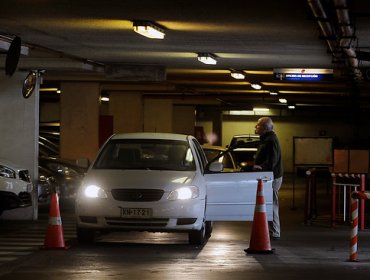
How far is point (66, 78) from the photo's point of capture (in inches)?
1161

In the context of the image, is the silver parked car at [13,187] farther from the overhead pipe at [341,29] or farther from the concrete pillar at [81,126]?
the concrete pillar at [81,126]

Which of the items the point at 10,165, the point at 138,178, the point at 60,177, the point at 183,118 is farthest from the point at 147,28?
the point at 183,118

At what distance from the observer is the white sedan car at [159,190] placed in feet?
46.5

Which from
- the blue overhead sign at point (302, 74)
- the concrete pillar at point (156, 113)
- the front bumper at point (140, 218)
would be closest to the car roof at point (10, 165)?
the front bumper at point (140, 218)

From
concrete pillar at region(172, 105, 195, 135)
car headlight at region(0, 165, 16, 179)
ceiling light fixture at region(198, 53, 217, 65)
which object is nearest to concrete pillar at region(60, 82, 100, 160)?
ceiling light fixture at region(198, 53, 217, 65)

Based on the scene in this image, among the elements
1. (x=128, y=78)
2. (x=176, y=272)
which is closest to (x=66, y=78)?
(x=128, y=78)

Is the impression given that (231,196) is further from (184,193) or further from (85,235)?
(85,235)

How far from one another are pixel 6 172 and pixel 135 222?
4.91 m

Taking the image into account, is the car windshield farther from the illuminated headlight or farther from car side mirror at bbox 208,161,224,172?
the illuminated headlight

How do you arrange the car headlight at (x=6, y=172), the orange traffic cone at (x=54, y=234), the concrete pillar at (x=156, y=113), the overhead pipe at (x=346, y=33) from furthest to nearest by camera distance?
1. the concrete pillar at (x=156, y=113)
2. the car headlight at (x=6, y=172)
3. the orange traffic cone at (x=54, y=234)
4. the overhead pipe at (x=346, y=33)

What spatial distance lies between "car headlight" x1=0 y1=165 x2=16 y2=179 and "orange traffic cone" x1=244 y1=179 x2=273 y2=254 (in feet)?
20.3

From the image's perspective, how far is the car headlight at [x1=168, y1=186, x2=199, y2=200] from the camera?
14312mm

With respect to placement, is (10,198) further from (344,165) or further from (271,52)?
(344,165)

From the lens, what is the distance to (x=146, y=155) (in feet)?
51.4
